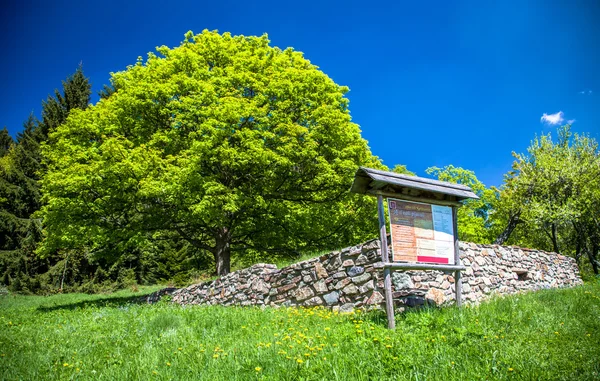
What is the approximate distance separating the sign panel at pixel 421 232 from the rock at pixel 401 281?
1.00 metres

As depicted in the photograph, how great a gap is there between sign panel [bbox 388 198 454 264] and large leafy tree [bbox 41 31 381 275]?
711cm

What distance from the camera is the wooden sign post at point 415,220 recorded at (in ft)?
21.2

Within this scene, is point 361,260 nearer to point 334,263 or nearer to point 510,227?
point 334,263

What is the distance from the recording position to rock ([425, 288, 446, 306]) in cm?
776

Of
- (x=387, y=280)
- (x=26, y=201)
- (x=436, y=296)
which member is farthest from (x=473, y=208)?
(x=26, y=201)

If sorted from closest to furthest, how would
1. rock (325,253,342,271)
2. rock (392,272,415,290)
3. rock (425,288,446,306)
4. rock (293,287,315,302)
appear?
rock (392,272,415,290)
rock (425,288,446,306)
rock (325,253,342,271)
rock (293,287,315,302)

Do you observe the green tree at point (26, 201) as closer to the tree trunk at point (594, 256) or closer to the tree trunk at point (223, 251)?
the tree trunk at point (223, 251)

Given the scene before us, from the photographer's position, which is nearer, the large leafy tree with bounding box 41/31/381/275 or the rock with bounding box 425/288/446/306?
the rock with bounding box 425/288/446/306

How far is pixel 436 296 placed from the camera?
311 inches

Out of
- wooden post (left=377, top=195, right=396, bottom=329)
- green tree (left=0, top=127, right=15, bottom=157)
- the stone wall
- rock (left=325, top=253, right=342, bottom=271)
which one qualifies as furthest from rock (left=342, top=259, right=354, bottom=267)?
green tree (left=0, top=127, right=15, bottom=157)

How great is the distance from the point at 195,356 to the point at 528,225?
2517 centimetres

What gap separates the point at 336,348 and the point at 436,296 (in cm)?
398

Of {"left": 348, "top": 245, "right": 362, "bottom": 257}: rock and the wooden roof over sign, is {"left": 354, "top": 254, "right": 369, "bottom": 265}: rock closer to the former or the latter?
{"left": 348, "top": 245, "right": 362, "bottom": 257}: rock

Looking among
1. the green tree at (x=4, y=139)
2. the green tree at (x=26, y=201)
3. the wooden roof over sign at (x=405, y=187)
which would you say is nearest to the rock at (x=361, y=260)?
the wooden roof over sign at (x=405, y=187)
